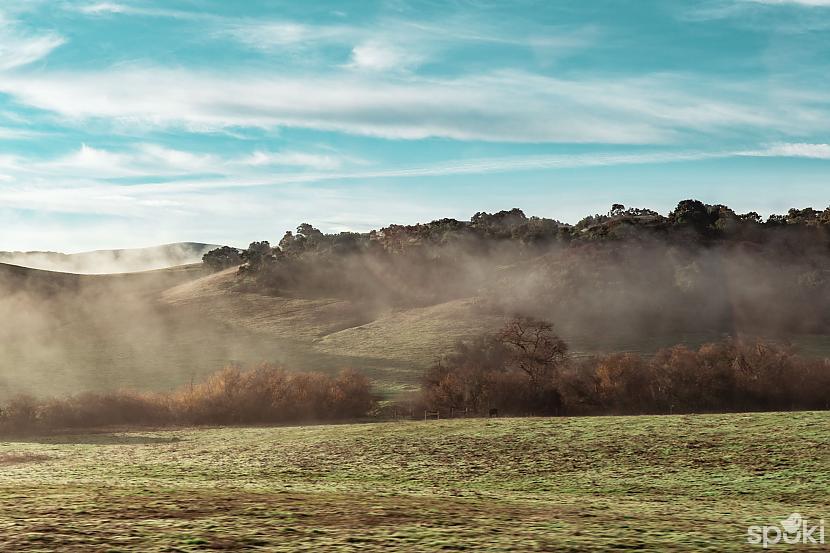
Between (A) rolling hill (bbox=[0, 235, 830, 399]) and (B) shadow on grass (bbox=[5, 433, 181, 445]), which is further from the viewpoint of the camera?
(A) rolling hill (bbox=[0, 235, 830, 399])

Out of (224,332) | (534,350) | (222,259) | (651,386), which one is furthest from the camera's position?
(222,259)

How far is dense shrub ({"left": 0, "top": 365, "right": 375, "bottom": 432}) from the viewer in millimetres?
51094

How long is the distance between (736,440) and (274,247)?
11492 centimetres

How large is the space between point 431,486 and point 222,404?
3431cm

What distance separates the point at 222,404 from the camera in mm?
53688

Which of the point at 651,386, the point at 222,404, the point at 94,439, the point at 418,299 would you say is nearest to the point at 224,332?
the point at 418,299

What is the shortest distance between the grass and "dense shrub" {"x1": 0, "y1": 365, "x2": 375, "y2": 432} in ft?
32.7

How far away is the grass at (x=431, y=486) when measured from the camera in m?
12.5

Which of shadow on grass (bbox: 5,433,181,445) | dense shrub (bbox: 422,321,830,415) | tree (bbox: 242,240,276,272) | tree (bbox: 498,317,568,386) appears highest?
tree (bbox: 242,240,276,272)

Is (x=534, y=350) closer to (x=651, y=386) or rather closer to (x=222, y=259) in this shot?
(x=651, y=386)

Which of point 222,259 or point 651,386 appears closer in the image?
point 651,386

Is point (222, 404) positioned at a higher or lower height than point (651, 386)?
lower

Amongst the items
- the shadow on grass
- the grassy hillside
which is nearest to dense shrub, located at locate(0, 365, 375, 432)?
the shadow on grass

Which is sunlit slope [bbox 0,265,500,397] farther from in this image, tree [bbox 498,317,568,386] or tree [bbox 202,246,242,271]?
tree [bbox 202,246,242,271]
